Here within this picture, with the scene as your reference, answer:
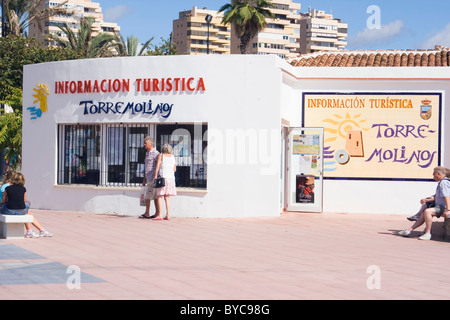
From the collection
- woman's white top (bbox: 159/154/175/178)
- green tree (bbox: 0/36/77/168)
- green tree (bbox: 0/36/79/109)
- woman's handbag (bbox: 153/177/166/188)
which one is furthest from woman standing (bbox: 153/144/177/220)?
green tree (bbox: 0/36/79/109)

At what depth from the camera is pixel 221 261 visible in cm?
1136

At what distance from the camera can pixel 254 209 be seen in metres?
18.3

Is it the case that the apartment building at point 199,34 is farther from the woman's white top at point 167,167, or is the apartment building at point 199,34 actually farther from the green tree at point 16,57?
the woman's white top at point 167,167

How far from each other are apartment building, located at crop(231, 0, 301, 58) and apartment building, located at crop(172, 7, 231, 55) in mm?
10943

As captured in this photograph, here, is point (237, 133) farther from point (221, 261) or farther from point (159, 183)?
point (221, 261)

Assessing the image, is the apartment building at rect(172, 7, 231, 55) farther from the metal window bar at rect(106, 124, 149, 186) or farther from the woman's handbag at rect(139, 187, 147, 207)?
the woman's handbag at rect(139, 187, 147, 207)

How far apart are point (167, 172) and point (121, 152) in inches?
91.4

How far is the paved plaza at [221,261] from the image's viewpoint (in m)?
8.80

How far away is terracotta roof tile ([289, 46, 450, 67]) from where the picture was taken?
23.4 m

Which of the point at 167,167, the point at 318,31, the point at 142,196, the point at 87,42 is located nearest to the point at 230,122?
the point at 167,167

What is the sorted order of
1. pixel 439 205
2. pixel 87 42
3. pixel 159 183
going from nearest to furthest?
pixel 439 205 → pixel 159 183 → pixel 87 42

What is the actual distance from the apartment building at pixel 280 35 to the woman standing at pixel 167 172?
378 ft

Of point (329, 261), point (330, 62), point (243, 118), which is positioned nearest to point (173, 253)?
point (329, 261)

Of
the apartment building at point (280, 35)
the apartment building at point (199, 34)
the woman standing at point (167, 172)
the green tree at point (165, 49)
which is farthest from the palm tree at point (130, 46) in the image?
the apartment building at point (199, 34)
